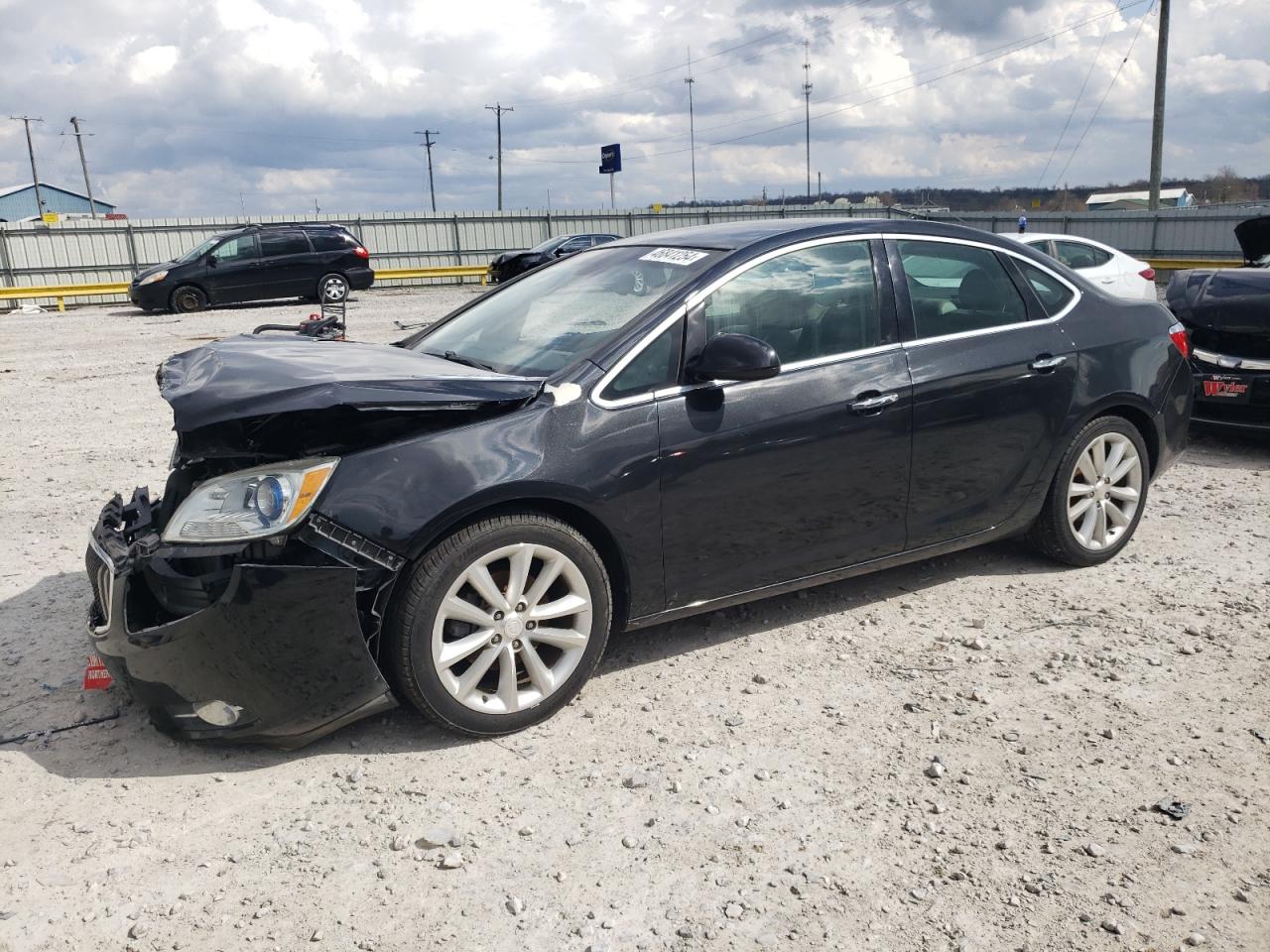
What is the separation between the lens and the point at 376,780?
128 inches

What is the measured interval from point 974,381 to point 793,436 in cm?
101

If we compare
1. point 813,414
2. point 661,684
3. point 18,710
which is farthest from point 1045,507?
point 18,710

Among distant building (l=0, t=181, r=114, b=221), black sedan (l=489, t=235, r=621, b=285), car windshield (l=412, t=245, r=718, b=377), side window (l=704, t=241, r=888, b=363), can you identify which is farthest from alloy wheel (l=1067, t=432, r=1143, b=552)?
distant building (l=0, t=181, r=114, b=221)

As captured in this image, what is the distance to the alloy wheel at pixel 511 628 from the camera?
334 centimetres

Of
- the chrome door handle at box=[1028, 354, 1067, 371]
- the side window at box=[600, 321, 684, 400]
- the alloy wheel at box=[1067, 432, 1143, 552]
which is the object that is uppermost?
the side window at box=[600, 321, 684, 400]

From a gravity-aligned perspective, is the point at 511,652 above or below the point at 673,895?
above

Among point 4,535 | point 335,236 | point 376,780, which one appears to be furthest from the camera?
point 335,236

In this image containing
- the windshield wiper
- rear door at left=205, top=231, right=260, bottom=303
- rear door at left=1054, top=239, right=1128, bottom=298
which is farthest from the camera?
rear door at left=205, top=231, right=260, bottom=303

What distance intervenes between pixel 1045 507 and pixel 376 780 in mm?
3275

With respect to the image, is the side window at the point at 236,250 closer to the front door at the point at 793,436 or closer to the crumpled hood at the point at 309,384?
the crumpled hood at the point at 309,384

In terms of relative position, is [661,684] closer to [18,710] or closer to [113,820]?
[113,820]

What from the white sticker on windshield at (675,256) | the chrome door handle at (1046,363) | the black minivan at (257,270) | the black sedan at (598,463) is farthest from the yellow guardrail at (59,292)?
the chrome door handle at (1046,363)

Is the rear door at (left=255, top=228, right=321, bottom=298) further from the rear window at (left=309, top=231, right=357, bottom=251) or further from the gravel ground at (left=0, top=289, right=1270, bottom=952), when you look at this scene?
the gravel ground at (left=0, top=289, right=1270, bottom=952)

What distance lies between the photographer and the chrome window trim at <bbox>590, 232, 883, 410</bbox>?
3.66 meters
